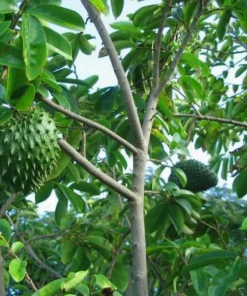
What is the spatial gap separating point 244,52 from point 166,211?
6.34 feet

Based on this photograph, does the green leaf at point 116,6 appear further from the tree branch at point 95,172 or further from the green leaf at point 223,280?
the green leaf at point 223,280

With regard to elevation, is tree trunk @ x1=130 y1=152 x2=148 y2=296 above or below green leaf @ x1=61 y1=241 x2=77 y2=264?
above

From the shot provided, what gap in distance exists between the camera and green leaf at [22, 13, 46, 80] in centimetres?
188

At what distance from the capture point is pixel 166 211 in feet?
10.5

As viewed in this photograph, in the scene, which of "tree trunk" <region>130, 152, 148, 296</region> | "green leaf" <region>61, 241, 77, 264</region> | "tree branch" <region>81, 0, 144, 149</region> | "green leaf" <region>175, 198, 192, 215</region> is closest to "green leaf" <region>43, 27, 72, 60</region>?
"tree branch" <region>81, 0, 144, 149</region>

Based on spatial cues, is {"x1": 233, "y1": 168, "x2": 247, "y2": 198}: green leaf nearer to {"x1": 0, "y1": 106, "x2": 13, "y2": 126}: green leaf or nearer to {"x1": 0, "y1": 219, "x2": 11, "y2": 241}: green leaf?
{"x1": 0, "y1": 219, "x2": 11, "y2": 241}: green leaf

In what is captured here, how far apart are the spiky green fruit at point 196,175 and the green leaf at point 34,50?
216 centimetres

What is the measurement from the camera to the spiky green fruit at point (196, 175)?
4.00 m

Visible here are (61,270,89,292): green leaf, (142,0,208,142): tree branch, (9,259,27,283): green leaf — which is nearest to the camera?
(61,270,89,292): green leaf

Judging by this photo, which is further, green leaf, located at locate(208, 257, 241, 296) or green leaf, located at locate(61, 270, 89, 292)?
green leaf, located at locate(208, 257, 241, 296)

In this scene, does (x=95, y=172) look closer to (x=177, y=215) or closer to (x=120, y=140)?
(x=120, y=140)

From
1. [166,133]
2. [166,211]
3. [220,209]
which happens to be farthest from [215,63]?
[166,211]

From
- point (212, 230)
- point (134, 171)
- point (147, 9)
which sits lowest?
point (212, 230)

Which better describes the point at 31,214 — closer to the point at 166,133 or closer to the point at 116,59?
the point at 166,133
